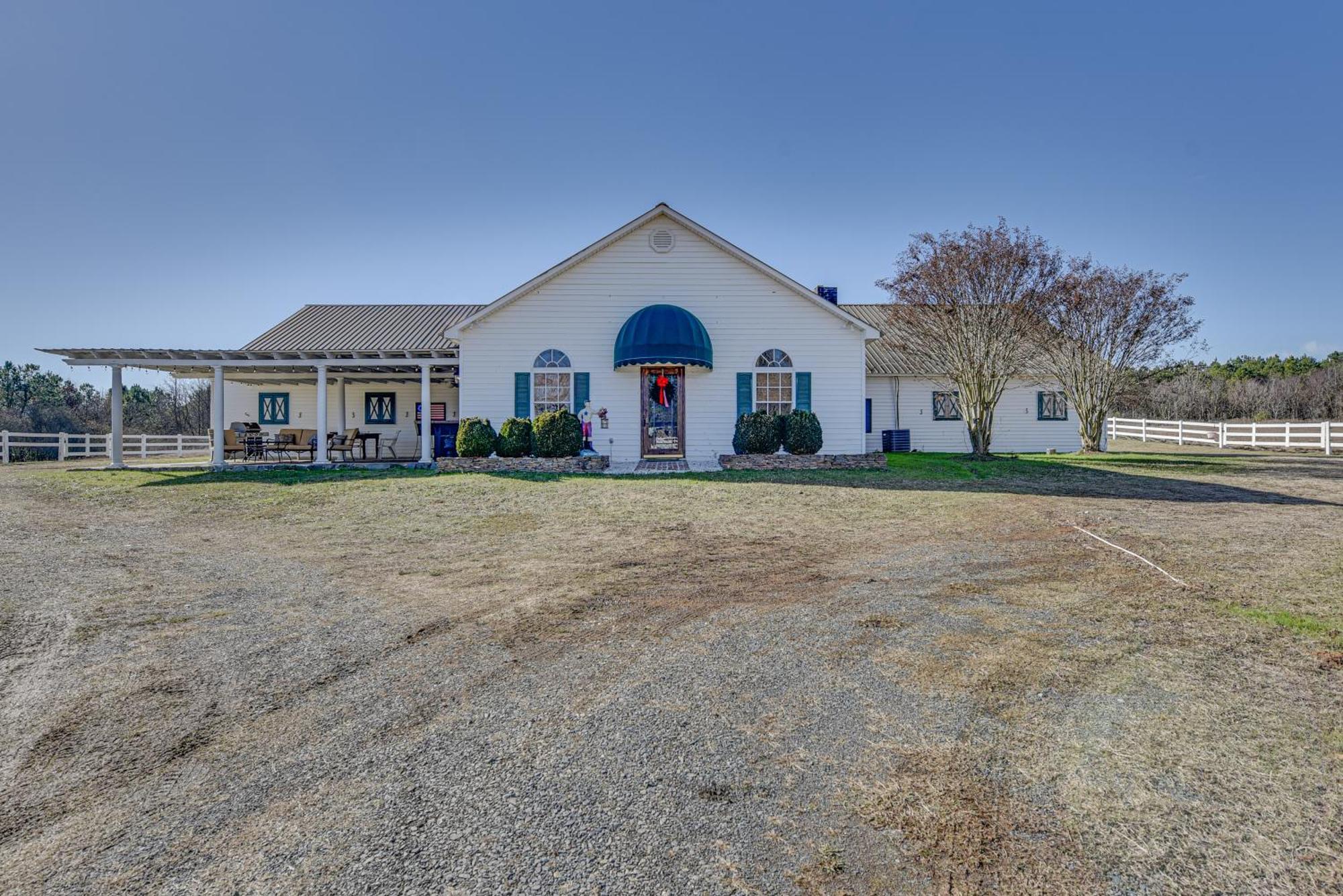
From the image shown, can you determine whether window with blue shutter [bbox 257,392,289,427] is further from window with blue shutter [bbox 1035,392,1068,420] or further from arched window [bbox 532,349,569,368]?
window with blue shutter [bbox 1035,392,1068,420]

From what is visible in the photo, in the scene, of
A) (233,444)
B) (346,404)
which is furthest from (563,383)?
(233,444)

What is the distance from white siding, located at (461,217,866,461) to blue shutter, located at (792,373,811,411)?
15 cm

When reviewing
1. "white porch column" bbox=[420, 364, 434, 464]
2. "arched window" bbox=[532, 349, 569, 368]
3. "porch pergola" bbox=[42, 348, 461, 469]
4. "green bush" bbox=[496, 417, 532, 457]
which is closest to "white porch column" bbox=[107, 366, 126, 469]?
"porch pergola" bbox=[42, 348, 461, 469]

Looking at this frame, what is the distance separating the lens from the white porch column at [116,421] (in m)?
17.8

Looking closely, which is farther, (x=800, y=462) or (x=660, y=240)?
(x=660, y=240)

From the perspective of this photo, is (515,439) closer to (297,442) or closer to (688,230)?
(688,230)

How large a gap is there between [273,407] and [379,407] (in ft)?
12.7

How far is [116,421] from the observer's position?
18.2 metres

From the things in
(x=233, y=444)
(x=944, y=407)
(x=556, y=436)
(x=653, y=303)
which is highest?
(x=653, y=303)

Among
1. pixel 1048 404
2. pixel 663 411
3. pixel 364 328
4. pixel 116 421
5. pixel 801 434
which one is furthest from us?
pixel 364 328

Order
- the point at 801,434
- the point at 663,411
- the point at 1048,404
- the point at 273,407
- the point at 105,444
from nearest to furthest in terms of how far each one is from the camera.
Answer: the point at 801,434 → the point at 663,411 → the point at 273,407 → the point at 1048,404 → the point at 105,444

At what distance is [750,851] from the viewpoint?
2.38 m

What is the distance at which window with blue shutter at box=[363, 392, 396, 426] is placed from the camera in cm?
2222

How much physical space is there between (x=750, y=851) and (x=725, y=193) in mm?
18447
